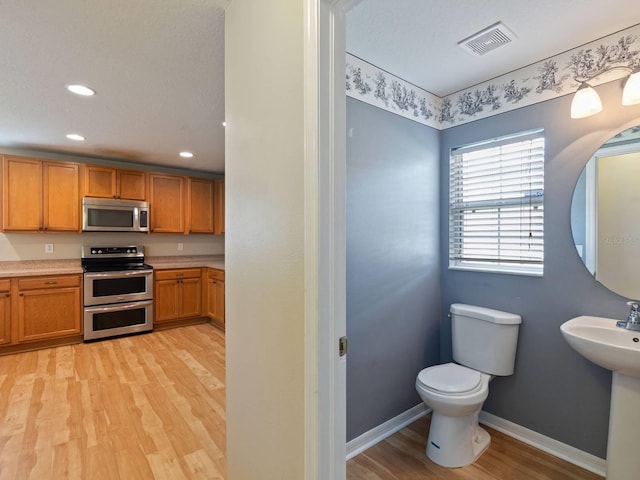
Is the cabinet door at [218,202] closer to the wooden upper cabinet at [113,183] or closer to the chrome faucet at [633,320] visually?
the wooden upper cabinet at [113,183]

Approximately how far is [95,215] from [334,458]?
4087 mm

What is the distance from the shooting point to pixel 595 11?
143cm

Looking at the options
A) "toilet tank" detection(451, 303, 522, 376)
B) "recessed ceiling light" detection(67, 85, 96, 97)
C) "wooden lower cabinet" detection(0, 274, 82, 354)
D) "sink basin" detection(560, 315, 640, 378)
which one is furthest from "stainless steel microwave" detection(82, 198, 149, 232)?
"sink basin" detection(560, 315, 640, 378)

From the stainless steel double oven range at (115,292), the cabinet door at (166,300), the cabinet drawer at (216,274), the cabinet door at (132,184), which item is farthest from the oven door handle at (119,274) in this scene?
the cabinet door at (132,184)

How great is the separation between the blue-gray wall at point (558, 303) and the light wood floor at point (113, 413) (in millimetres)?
1906

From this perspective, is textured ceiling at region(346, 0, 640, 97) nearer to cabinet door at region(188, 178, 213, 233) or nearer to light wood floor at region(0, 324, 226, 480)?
light wood floor at region(0, 324, 226, 480)

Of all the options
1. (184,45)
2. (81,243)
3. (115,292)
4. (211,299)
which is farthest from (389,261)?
(81,243)

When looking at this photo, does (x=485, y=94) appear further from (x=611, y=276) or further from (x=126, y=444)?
(x=126, y=444)

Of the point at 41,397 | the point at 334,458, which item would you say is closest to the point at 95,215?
the point at 41,397

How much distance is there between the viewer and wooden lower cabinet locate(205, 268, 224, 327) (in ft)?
13.3

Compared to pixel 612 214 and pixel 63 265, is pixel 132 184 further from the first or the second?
pixel 612 214

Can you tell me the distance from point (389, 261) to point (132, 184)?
144 inches

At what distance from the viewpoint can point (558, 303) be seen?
5.99ft

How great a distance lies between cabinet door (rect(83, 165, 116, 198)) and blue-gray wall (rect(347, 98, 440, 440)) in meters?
3.50
